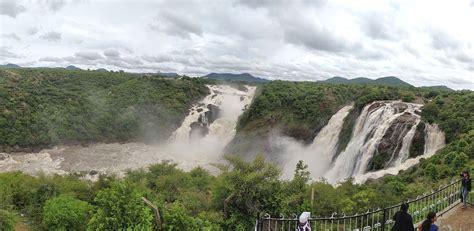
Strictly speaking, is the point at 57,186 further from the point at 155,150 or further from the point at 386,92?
the point at 155,150

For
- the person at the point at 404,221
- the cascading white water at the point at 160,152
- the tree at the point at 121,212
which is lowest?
the cascading white water at the point at 160,152

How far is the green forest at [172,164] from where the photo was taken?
10625 millimetres

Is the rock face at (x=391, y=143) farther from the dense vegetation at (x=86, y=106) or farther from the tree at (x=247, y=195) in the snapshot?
the dense vegetation at (x=86, y=106)

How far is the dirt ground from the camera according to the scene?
1080cm

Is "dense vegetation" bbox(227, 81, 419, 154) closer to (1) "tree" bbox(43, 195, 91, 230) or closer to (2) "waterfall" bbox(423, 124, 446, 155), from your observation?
(2) "waterfall" bbox(423, 124, 446, 155)

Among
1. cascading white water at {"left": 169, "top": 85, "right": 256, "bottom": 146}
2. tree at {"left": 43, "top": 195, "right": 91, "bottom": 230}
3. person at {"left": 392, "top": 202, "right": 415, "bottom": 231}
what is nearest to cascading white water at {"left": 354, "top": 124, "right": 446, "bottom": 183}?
tree at {"left": 43, "top": 195, "right": 91, "bottom": 230}

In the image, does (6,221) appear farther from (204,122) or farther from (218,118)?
(218,118)

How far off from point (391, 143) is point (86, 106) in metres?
49.0

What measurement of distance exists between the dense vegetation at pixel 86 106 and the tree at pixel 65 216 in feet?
132

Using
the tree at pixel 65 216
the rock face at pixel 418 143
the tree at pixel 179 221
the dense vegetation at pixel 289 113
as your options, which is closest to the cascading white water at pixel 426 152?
the rock face at pixel 418 143

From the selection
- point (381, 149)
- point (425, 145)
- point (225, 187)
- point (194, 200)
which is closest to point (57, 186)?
point (194, 200)

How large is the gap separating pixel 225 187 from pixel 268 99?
4313 cm

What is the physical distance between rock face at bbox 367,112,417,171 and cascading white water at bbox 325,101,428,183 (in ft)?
0.58

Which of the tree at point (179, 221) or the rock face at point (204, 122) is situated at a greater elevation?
the tree at point (179, 221)
